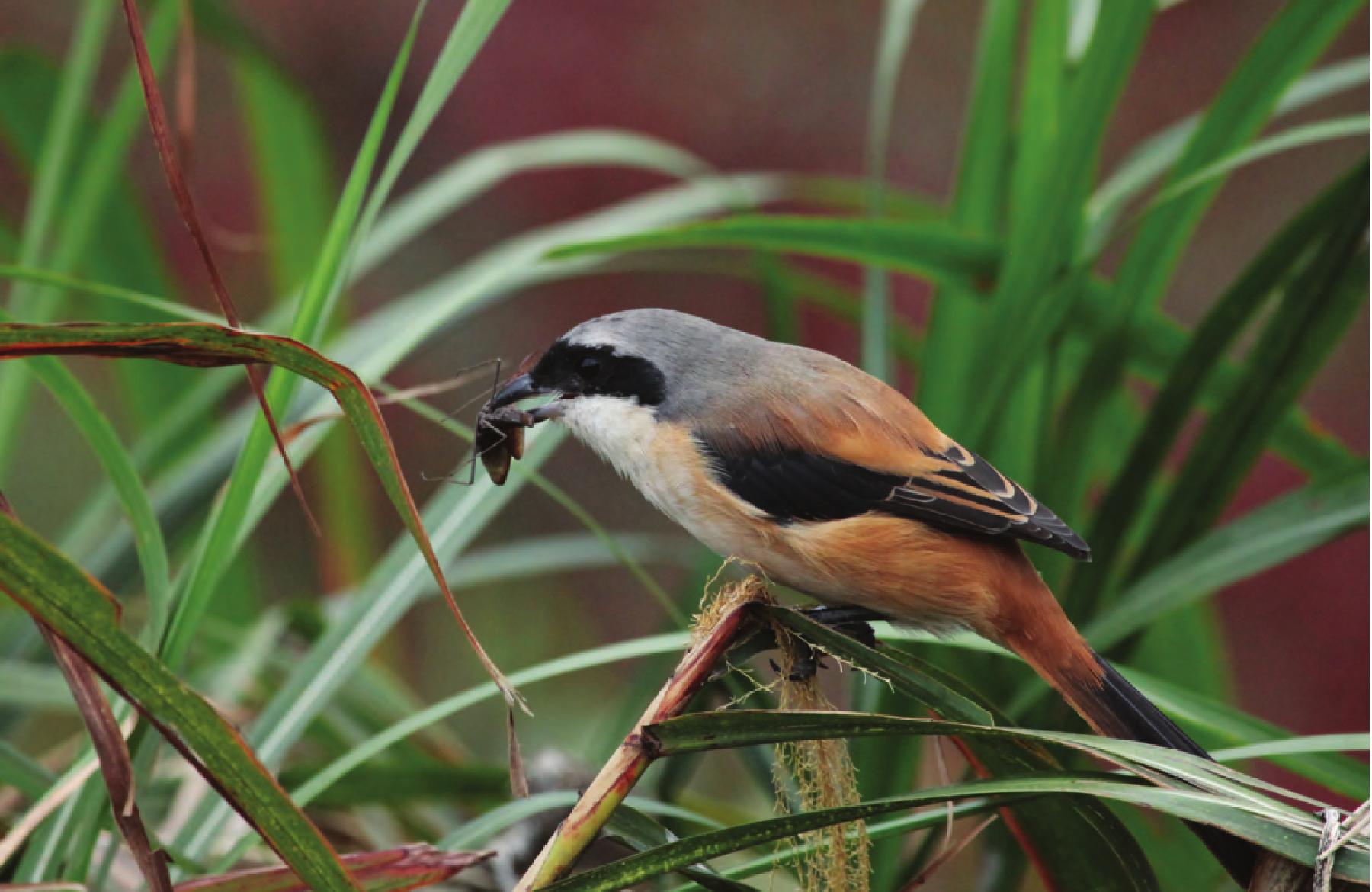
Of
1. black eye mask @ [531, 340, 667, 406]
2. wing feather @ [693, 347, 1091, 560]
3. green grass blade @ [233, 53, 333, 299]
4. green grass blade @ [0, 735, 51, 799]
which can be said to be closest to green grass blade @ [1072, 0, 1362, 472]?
wing feather @ [693, 347, 1091, 560]

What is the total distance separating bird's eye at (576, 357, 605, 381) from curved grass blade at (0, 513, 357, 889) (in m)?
0.77

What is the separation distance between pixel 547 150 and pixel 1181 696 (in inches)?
61.3

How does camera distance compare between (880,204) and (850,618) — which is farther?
(880,204)

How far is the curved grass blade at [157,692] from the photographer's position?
34.3 inches

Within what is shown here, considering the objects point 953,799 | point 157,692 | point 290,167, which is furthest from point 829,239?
point 290,167

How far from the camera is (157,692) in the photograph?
36.1 inches

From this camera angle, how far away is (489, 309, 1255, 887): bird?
1.50 meters

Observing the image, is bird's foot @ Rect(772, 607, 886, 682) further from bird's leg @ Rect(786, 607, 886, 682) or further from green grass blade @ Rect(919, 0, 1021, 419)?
green grass blade @ Rect(919, 0, 1021, 419)

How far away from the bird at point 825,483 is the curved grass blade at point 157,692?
67cm

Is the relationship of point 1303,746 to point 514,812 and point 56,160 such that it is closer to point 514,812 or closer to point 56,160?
point 514,812

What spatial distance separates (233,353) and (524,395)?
662mm

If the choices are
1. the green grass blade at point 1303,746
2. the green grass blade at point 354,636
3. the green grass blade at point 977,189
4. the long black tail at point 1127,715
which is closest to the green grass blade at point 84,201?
the green grass blade at point 354,636

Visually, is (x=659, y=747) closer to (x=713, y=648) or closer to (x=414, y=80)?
(x=713, y=648)

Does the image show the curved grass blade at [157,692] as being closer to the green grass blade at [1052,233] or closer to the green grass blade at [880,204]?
the green grass blade at [1052,233]
